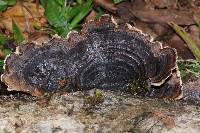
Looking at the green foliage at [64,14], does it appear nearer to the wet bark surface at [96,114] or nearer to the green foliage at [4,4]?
the green foliage at [4,4]

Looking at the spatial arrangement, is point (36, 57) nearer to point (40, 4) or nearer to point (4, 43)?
point (4, 43)

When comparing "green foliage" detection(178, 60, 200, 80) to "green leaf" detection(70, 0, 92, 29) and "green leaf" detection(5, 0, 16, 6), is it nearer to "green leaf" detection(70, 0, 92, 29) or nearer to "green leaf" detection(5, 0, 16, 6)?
"green leaf" detection(70, 0, 92, 29)

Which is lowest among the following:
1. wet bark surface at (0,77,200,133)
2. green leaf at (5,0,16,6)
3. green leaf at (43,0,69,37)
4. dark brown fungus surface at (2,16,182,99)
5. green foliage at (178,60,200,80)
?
wet bark surface at (0,77,200,133)

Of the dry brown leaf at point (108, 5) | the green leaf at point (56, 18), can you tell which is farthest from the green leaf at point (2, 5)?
the dry brown leaf at point (108, 5)

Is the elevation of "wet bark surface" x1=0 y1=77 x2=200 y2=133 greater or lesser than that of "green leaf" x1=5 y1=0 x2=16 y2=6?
lesser

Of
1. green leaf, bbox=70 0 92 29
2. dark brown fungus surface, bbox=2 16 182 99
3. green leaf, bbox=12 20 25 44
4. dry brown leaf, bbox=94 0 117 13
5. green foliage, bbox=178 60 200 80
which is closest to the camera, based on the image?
dark brown fungus surface, bbox=2 16 182 99

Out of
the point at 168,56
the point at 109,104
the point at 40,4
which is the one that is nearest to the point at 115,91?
the point at 109,104

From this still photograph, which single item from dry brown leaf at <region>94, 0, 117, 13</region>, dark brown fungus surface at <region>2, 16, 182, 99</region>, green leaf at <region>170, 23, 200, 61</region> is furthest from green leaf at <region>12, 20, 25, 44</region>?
green leaf at <region>170, 23, 200, 61</region>

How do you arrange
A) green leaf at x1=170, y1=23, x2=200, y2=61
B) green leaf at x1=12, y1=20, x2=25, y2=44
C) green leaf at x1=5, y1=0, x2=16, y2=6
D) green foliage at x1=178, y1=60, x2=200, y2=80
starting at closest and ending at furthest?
1. green foliage at x1=178, y1=60, x2=200, y2=80
2. green leaf at x1=170, y1=23, x2=200, y2=61
3. green leaf at x1=12, y1=20, x2=25, y2=44
4. green leaf at x1=5, y1=0, x2=16, y2=6
